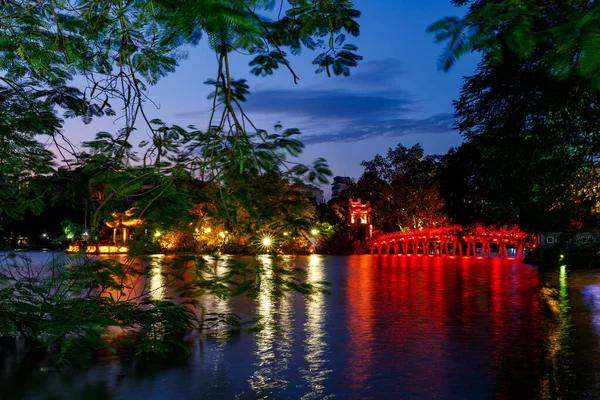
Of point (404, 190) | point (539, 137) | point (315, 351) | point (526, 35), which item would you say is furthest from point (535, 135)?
point (404, 190)

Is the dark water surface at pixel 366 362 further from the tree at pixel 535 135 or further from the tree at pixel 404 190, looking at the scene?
the tree at pixel 404 190

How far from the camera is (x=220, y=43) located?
3.80 metres

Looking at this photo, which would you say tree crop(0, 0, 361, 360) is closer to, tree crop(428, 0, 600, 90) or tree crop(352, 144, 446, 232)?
tree crop(428, 0, 600, 90)

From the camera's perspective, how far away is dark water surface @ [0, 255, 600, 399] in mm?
6789

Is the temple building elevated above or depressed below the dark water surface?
above

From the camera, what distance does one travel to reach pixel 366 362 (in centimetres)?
817

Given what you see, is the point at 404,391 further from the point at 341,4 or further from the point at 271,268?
the point at 341,4

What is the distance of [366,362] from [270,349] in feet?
4.70

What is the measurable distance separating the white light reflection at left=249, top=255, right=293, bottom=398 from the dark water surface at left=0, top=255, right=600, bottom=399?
0.02 metres

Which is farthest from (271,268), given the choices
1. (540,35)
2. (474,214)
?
(474,214)

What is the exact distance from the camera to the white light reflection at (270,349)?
6.99m

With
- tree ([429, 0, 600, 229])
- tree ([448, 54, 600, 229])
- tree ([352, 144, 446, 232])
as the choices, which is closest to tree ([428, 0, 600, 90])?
tree ([429, 0, 600, 229])

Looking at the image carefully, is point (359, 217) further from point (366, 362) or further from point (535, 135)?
point (366, 362)

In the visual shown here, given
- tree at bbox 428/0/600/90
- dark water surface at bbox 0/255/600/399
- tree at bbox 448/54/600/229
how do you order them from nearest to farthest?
tree at bbox 428/0/600/90, dark water surface at bbox 0/255/600/399, tree at bbox 448/54/600/229
